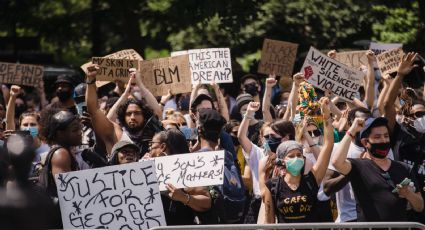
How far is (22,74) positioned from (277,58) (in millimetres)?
3158

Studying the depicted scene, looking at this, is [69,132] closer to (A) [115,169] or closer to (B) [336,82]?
(A) [115,169]

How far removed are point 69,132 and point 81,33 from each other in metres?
16.4

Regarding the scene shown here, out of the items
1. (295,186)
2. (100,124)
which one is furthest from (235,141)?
(295,186)

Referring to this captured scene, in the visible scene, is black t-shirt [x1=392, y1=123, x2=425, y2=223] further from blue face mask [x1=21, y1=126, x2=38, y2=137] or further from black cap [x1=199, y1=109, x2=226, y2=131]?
blue face mask [x1=21, y1=126, x2=38, y2=137]

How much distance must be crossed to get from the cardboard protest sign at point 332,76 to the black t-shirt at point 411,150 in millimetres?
1270

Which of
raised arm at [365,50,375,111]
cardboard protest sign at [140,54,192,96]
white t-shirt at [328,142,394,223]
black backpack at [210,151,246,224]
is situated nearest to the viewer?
black backpack at [210,151,246,224]

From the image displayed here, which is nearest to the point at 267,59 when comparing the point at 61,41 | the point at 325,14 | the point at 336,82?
the point at 336,82

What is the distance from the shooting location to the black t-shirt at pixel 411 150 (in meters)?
10.9

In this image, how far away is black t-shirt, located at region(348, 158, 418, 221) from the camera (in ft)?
30.6

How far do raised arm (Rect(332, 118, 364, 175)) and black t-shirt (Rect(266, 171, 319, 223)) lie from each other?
0.23 metres

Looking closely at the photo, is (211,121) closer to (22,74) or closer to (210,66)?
(210,66)

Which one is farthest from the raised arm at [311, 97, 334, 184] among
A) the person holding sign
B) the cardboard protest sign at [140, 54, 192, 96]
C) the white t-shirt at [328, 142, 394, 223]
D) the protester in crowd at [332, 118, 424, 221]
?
the cardboard protest sign at [140, 54, 192, 96]

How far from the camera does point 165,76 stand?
44.9 feet

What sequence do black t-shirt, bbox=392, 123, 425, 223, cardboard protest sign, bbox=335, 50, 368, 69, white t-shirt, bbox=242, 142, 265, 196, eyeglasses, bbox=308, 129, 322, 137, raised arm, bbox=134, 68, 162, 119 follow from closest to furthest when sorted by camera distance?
white t-shirt, bbox=242, 142, 265, 196 → black t-shirt, bbox=392, 123, 425, 223 → eyeglasses, bbox=308, 129, 322, 137 → raised arm, bbox=134, 68, 162, 119 → cardboard protest sign, bbox=335, 50, 368, 69
